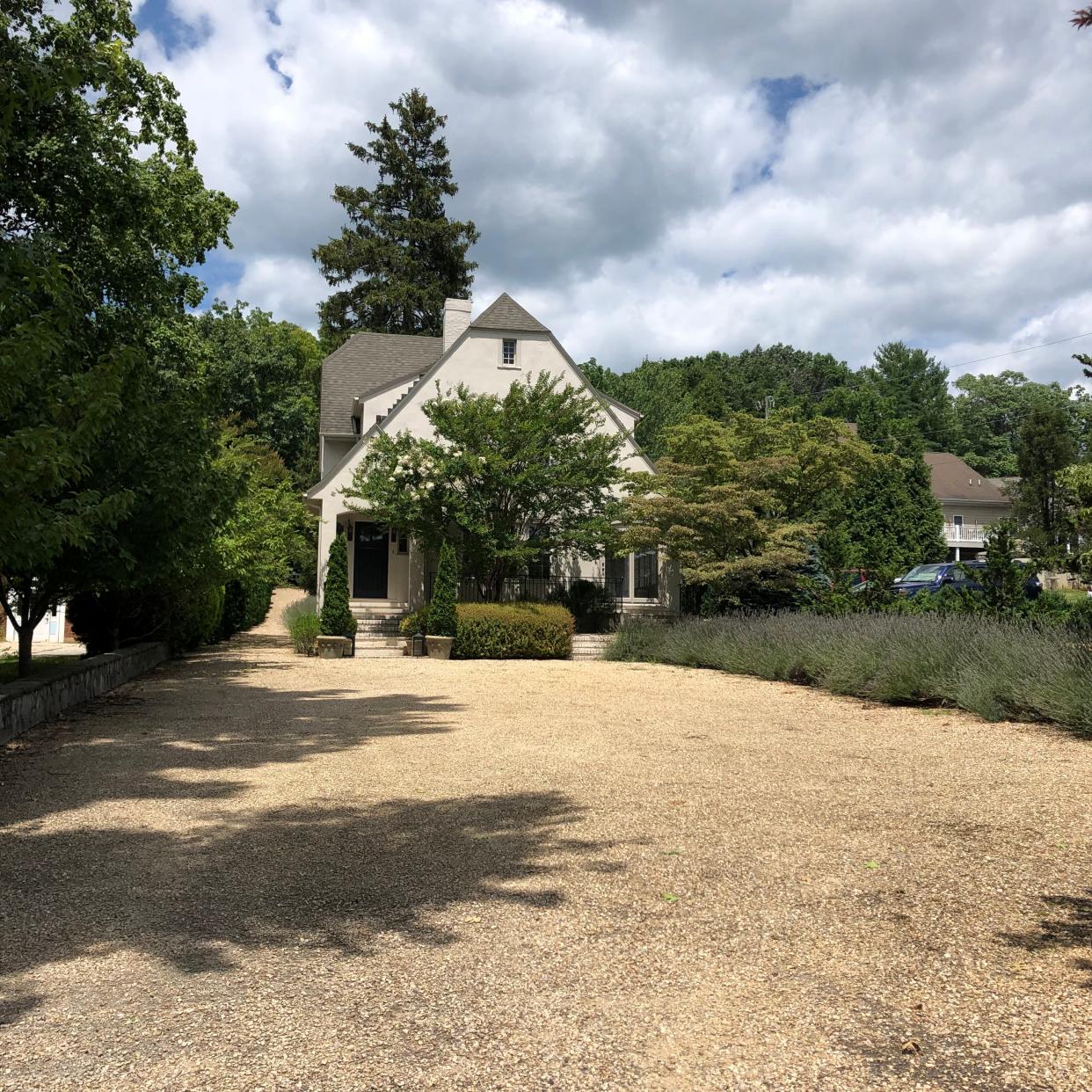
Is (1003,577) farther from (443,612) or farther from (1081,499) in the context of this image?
(443,612)

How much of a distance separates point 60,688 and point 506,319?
54.4ft

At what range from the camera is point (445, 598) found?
61.4 ft

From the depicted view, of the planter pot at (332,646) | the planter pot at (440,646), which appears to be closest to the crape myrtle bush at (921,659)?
the planter pot at (440,646)

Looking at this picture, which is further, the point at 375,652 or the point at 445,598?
the point at 375,652

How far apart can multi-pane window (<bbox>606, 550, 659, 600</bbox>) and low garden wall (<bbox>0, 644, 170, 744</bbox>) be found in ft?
42.5

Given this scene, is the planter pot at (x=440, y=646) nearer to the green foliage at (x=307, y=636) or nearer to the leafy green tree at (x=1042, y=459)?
the green foliage at (x=307, y=636)

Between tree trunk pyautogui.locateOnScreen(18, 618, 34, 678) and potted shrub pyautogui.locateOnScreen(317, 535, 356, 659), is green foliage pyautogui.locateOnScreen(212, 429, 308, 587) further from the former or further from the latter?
tree trunk pyautogui.locateOnScreen(18, 618, 34, 678)

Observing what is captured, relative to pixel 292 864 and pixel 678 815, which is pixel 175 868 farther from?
pixel 678 815

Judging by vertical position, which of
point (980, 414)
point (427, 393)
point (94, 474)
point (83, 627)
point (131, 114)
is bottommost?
point (83, 627)

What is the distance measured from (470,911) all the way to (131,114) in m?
15.3

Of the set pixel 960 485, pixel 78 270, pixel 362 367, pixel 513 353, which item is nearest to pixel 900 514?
pixel 513 353

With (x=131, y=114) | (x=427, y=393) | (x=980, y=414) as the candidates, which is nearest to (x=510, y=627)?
(x=427, y=393)

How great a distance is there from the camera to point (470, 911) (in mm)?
4008

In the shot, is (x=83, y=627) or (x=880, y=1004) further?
(x=83, y=627)
